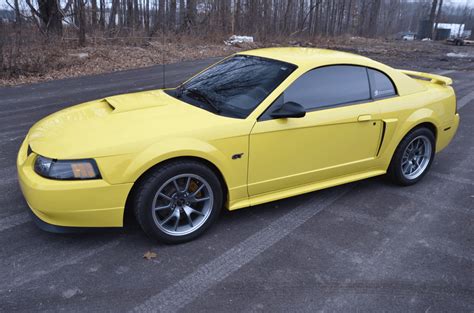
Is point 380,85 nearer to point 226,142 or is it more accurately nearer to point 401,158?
point 401,158

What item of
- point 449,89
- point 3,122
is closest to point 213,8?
point 3,122

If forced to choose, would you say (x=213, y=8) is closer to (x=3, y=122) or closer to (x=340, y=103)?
(x=3, y=122)

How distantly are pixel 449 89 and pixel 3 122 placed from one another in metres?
6.59

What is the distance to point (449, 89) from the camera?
496 centimetres

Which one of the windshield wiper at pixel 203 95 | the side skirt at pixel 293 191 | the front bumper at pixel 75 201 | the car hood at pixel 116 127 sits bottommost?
the side skirt at pixel 293 191

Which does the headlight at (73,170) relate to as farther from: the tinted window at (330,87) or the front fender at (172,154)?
the tinted window at (330,87)

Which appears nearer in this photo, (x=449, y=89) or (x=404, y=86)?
(x=404, y=86)

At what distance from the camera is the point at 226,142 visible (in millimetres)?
3316

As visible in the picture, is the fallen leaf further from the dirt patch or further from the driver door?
the dirt patch

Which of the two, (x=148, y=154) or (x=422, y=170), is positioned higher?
(x=148, y=154)

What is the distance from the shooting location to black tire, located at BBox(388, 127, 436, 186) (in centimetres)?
445

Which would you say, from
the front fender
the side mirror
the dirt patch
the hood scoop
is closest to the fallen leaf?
the front fender

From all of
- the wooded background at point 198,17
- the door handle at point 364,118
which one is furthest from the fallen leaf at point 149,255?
the wooded background at point 198,17

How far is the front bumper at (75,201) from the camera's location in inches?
114
